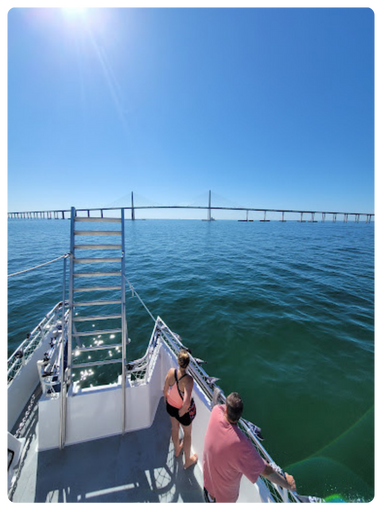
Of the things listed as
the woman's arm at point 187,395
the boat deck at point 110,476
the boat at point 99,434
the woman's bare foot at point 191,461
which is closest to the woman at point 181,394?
the woman's arm at point 187,395

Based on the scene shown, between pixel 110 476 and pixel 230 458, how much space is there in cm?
219

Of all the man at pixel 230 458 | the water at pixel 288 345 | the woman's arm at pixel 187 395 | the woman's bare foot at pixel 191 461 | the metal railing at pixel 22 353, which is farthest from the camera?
the water at pixel 288 345

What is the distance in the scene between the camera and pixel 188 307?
809cm

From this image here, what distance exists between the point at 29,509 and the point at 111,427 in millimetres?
1148

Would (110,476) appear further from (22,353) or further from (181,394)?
(22,353)

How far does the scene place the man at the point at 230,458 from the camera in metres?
1.56

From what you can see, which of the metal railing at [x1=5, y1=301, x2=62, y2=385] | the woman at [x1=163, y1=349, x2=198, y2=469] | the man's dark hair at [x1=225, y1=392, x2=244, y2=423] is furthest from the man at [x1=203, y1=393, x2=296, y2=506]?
the metal railing at [x1=5, y1=301, x2=62, y2=385]

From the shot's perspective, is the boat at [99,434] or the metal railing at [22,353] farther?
the metal railing at [22,353]

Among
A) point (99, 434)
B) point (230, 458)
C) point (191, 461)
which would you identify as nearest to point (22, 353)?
point (99, 434)

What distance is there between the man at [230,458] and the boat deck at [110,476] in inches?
47.3

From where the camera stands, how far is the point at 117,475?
102 inches

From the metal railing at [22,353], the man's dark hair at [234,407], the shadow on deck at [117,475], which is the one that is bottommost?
the shadow on deck at [117,475]

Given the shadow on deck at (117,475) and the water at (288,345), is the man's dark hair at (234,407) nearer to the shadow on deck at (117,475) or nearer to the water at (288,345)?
the shadow on deck at (117,475)

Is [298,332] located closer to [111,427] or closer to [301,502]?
[301,502]
